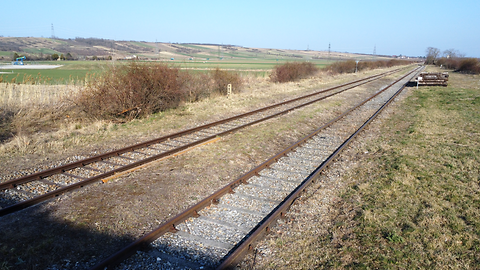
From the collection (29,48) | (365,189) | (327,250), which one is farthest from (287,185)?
(29,48)

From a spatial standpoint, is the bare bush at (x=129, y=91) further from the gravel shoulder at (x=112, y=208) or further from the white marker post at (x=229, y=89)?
the white marker post at (x=229, y=89)

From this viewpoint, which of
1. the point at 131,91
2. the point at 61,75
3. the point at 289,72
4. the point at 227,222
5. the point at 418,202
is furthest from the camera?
the point at 61,75

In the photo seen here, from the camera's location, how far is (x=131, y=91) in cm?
1433

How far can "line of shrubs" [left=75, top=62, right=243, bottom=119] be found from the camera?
13.9 m

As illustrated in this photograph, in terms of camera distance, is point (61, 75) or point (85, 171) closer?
point (85, 171)

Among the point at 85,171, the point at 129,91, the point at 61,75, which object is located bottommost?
the point at 85,171

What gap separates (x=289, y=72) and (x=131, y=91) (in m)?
26.8

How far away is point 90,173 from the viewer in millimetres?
7793

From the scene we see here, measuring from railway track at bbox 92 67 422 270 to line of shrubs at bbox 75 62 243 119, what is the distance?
8.66 m

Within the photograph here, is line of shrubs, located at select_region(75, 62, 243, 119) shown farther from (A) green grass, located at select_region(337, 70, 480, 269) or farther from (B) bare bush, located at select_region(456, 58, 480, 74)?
(B) bare bush, located at select_region(456, 58, 480, 74)

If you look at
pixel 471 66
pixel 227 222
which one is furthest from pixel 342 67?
pixel 227 222

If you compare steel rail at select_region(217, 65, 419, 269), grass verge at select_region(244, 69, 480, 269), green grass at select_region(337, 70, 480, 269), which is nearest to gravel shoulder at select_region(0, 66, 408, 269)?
steel rail at select_region(217, 65, 419, 269)

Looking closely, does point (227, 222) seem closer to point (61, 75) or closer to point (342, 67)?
point (61, 75)

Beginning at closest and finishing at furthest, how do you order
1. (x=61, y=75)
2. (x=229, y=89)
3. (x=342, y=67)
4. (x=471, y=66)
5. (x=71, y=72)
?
(x=229, y=89), (x=61, y=75), (x=71, y=72), (x=471, y=66), (x=342, y=67)
